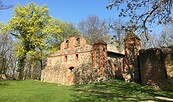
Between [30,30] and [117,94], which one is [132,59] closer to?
[117,94]

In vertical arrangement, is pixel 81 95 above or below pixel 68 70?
below

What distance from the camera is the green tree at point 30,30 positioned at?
89.9 feet

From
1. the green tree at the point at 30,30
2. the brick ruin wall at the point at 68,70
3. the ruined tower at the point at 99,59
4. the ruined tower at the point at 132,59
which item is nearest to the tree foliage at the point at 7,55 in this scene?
the green tree at the point at 30,30

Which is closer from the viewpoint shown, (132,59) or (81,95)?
(81,95)

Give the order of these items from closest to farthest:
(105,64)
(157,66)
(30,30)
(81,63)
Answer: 1. (157,66)
2. (105,64)
3. (81,63)
4. (30,30)

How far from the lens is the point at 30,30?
27.2 m

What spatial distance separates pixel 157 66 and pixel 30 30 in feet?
62.5

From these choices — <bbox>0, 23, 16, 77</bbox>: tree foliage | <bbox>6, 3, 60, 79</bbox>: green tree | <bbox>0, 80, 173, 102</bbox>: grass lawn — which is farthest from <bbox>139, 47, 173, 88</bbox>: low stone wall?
<bbox>0, 23, 16, 77</bbox>: tree foliage

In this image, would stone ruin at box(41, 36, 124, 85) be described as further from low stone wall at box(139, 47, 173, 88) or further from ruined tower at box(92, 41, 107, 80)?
low stone wall at box(139, 47, 173, 88)

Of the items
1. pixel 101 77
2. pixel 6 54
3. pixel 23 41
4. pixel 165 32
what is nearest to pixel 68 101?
pixel 101 77

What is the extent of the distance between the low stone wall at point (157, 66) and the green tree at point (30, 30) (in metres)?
16.3

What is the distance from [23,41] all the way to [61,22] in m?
13.4

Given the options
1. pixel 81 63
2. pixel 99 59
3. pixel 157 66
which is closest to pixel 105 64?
pixel 99 59

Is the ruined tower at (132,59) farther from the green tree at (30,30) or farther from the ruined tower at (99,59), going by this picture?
the green tree at (30,30)
